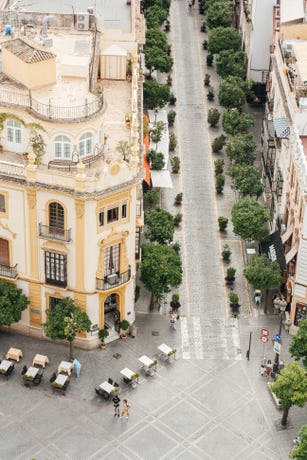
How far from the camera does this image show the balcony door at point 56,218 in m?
86.7

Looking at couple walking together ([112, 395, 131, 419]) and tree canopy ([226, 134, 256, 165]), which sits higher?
tree canopy ([226, 134, 256, 165])

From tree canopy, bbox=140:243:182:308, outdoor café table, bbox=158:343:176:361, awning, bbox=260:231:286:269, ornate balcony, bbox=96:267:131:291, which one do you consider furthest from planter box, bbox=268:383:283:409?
ornate balcony, bbox=96:267:131:291

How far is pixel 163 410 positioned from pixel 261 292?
A: 67.6ft

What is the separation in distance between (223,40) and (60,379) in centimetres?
7207

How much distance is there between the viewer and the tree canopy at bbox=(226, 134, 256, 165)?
4616 inches

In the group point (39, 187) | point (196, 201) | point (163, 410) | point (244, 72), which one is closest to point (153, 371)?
point (163, 410)

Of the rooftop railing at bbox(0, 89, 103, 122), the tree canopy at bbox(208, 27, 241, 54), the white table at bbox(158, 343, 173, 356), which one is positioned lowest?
the white table at bbox(158, 343, 173, 356)

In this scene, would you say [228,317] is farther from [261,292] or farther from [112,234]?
[112,234]

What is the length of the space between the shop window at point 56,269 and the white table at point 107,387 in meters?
9.85

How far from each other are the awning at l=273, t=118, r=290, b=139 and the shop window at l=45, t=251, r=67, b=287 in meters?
28.2

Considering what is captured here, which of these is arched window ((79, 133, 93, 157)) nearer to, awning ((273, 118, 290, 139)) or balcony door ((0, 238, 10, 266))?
balcony door ((0, 238, 10, 266))

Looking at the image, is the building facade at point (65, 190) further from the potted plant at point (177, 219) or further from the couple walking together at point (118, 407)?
the potted plant at point (177, 219)

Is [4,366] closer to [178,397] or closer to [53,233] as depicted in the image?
[53,233]

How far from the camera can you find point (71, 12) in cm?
11081
